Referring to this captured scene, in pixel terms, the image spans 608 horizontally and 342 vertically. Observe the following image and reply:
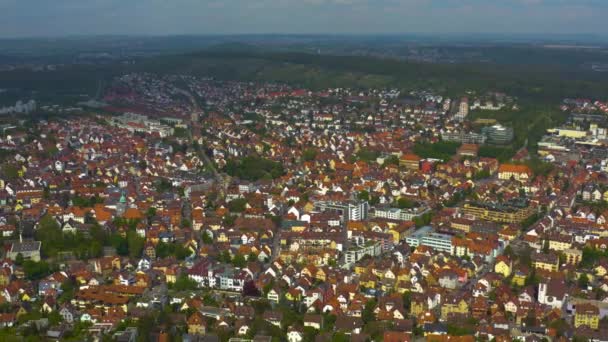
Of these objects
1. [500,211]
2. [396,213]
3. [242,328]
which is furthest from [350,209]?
[242,328]

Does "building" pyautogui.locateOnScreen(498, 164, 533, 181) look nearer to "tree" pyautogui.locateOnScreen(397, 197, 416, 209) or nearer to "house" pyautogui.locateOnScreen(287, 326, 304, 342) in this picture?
"tree" pyautogui.locateOnScreen(397, 197, 416, 209)

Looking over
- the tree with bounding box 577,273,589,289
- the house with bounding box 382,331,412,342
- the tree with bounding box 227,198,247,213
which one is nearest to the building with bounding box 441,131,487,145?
the tree with bounding box 227,198,247,213

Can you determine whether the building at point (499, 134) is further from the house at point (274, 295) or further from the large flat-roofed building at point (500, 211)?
the house at point (274, 295)

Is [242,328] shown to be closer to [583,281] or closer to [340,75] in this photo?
[583,281]

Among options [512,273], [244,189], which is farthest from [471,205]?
[244,189]

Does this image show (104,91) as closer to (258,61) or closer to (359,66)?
(258,61)

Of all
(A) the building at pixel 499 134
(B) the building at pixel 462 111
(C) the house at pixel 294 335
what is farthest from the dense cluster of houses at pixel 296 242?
(B) the building at pixel 462 111
